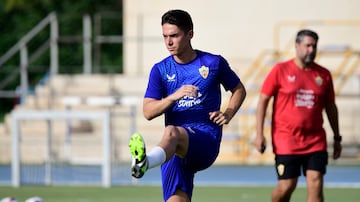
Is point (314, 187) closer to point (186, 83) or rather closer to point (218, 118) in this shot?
point (218, 118)

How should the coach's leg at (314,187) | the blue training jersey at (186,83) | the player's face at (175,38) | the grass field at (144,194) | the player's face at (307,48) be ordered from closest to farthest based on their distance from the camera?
1. the player's face at (175,38)
2. the blue training jersey at (186,83)
3. the coach's leg at (314,187)
4. the player's face at (307,48)
5. the grass field at (144,194)

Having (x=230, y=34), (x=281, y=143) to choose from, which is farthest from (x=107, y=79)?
(x=281, y=143)

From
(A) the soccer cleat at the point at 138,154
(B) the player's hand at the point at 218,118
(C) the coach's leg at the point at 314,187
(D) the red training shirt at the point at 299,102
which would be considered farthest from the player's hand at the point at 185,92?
(D) the red training shirt at the point at 299,102

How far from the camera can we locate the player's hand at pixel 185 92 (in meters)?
9.41

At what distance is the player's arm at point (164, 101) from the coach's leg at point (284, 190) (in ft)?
9.14

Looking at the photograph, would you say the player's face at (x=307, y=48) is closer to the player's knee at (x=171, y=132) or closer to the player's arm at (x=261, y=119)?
the player's arm at (x=261, y=119)

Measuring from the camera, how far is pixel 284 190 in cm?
1216

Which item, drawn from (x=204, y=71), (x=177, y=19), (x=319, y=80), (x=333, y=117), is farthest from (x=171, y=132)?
(x=333, y=117)

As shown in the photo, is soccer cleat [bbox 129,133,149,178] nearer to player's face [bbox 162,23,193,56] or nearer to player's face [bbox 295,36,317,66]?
player's face [bbox 162,23,193,56]

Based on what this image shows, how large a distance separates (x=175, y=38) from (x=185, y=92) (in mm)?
530

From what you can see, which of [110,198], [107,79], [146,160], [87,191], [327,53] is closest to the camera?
[146,160]

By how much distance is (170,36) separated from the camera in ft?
31.8

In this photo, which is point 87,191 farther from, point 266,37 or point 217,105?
point 266,37

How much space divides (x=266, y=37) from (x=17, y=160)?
1098 centimetres
